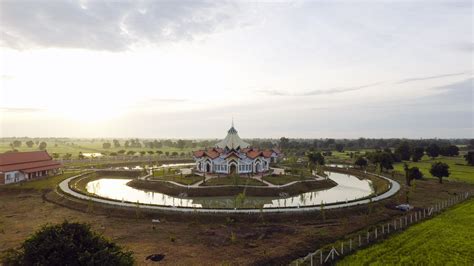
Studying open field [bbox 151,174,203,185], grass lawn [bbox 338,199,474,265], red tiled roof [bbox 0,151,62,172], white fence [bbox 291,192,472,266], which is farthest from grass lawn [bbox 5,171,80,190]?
grass lawn [bbox 338,199,474,265]

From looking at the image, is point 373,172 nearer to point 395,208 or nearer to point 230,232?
point 395,208

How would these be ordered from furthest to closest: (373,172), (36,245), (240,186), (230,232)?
1. (373,172)
2. (240,186)
3. (230,232)
4. (36,245)

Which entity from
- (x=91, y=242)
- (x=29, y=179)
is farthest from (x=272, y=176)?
(x=91, y=242)

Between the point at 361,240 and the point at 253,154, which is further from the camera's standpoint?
the point at 253,154

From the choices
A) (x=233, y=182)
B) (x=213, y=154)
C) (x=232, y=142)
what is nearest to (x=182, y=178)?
(x=213, y=154)

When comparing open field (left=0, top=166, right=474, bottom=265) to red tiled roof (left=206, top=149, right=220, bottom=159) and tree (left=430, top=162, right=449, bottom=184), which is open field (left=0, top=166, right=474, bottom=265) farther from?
red tiled roof (left=206, top=149, right=220, bottom=159)

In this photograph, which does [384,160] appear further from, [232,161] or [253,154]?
[232,161]
